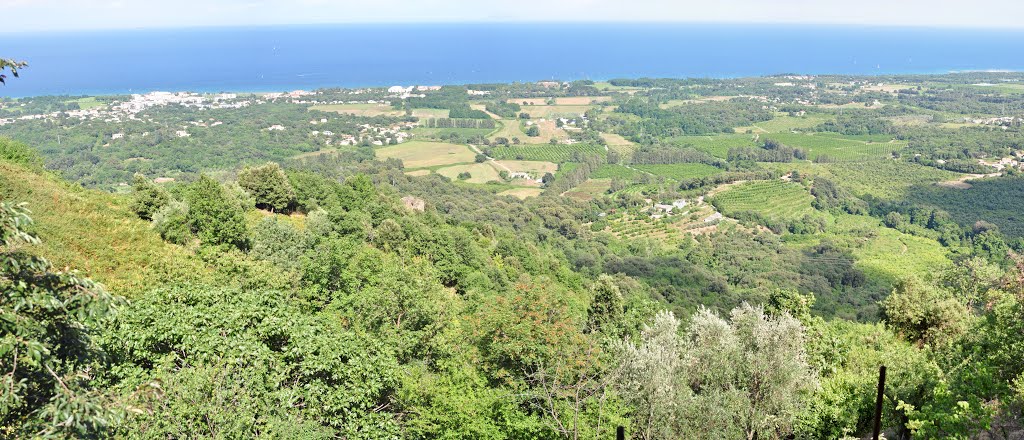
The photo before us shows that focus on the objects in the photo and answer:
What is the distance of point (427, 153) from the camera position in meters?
108

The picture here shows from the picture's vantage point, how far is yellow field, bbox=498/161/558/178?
101m

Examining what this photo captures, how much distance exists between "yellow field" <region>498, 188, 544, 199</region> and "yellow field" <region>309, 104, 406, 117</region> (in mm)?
60113

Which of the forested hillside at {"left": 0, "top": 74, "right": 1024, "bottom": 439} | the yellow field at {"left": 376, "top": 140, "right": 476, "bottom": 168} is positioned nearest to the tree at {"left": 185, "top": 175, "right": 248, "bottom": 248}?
the forested hillside at {"left": 0, "top": 74, "right": 1024, "bottom": 439}

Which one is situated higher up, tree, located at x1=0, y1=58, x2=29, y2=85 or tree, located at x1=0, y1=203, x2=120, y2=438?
tree, located at x1=0, y1=58, x2=29, y2=85

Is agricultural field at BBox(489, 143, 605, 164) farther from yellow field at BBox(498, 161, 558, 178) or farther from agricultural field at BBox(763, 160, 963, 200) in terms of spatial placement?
agricultural field at BBox(763, 160, 963, 200)

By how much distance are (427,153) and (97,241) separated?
9235 centimetres

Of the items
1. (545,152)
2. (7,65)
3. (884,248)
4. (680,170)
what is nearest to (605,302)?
(7,65)

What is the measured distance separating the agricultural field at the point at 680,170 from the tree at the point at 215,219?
87064 mm

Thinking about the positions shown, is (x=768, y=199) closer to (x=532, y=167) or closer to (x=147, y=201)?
(x=532, y=167)

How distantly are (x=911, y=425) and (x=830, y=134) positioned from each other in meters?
137

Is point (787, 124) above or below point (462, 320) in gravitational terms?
below

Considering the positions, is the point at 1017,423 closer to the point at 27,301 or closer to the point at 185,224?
the point at 27,301

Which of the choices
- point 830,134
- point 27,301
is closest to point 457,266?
point 27,301

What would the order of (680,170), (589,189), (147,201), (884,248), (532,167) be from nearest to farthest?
(147,201)
(884,248)
(589,189)
(532,167)
(680,170)
